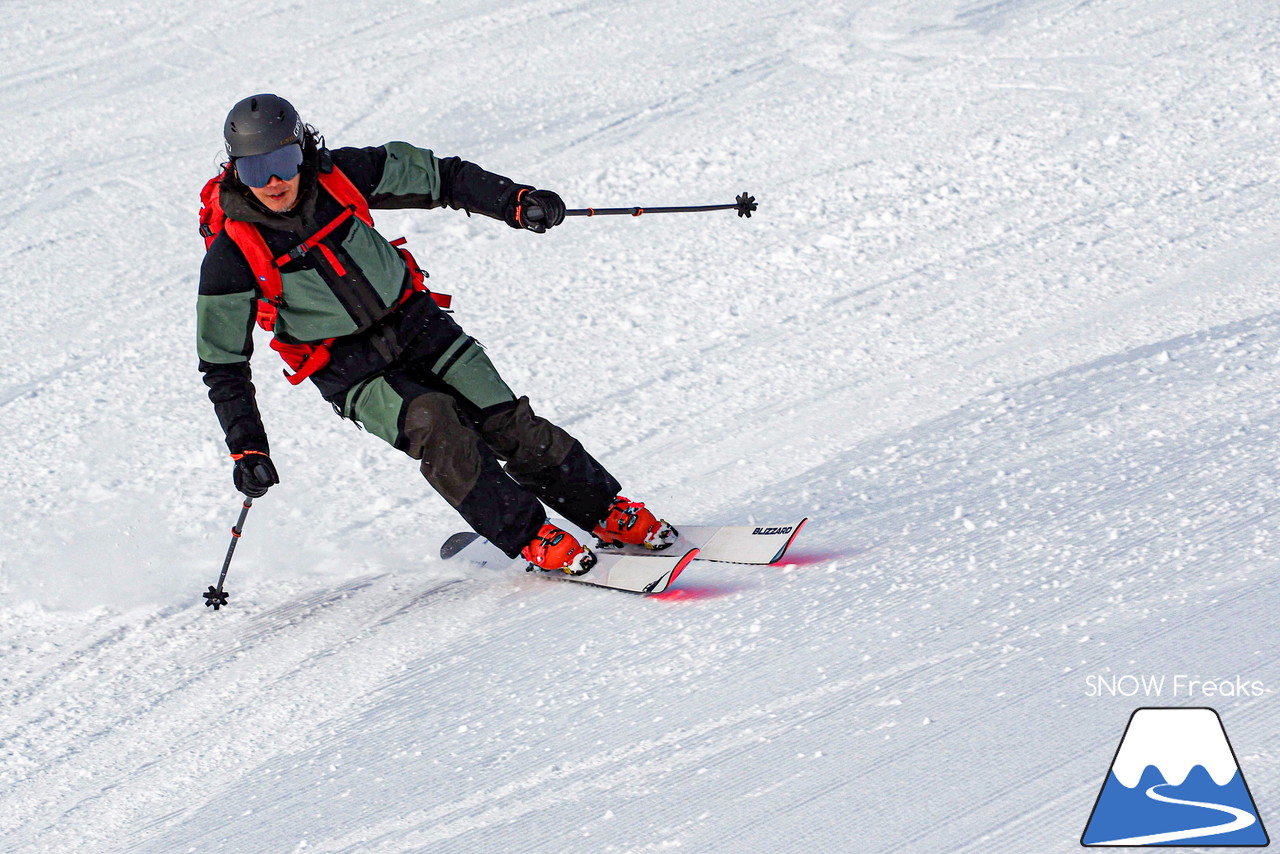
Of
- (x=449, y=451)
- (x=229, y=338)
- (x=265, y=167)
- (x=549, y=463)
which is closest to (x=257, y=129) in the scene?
(x=265, y=167)

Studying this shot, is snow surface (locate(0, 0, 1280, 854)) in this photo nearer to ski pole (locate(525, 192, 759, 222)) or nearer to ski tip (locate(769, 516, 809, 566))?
ski tip (locate(769, 516, 809, 566))

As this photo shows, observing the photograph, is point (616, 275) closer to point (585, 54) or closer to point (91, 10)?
point (585, 54)

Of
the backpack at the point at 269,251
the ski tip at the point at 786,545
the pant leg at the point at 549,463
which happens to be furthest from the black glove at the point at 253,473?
the ski tip at the point at 786,545

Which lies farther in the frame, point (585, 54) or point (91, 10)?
point (91, 10)

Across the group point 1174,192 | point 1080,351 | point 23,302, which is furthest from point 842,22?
point 23,302

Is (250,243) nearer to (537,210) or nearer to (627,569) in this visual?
(537,210)

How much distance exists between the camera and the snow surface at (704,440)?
282 centimetres

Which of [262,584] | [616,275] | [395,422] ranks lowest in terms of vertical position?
[262,584]

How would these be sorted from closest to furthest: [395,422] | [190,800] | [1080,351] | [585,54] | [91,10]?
[190,800]
[395,422]
[1080,351]
[585,54]
[91,10]

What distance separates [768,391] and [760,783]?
2501 millimetres

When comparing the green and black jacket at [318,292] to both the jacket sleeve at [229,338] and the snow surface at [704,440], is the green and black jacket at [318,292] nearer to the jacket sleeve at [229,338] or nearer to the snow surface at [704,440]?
the jacket sleeve at [229,338]

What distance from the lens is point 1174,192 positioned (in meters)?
6.03

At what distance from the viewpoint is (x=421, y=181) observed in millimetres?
3799

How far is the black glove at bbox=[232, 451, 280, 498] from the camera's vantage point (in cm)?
348
